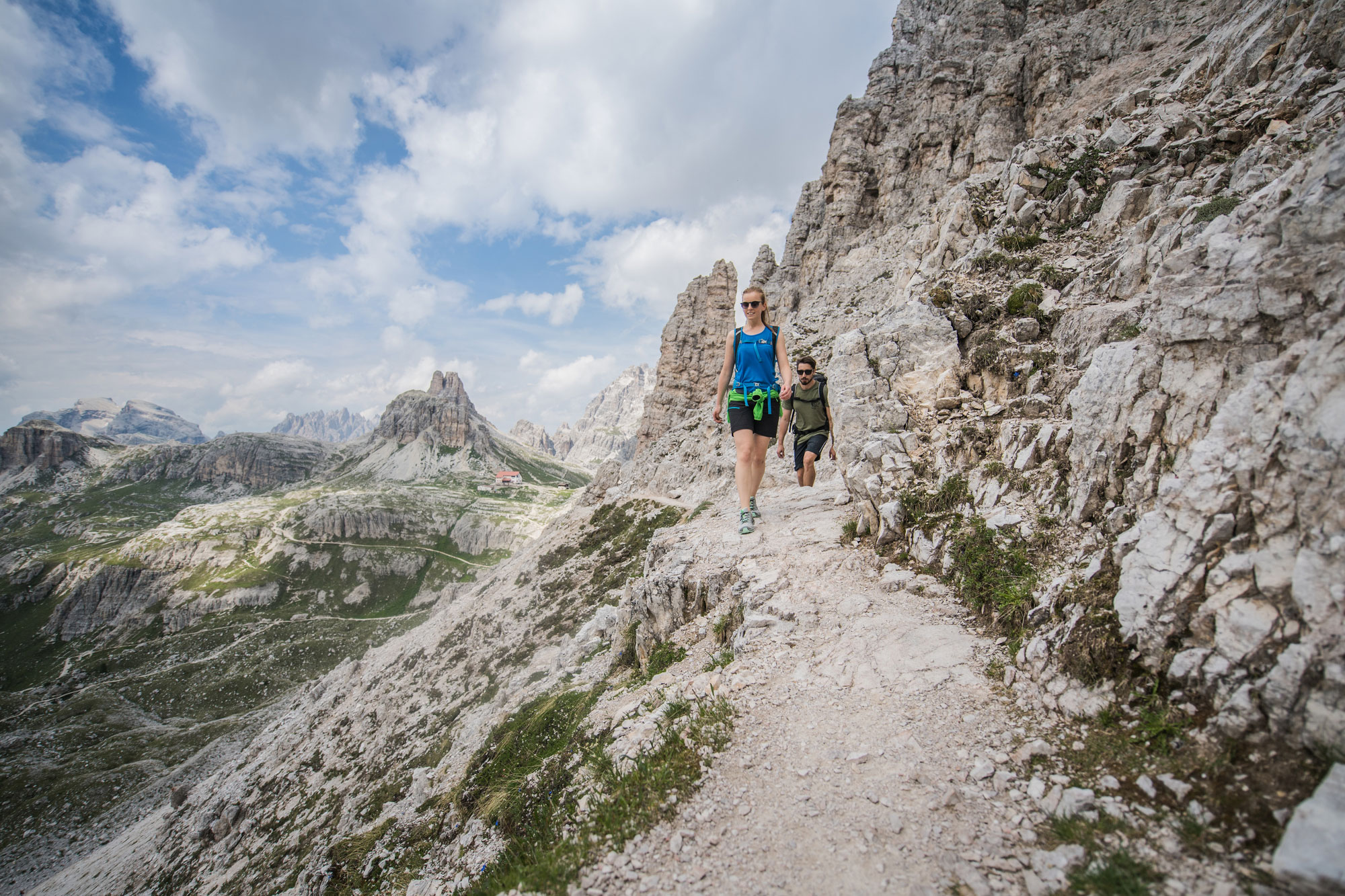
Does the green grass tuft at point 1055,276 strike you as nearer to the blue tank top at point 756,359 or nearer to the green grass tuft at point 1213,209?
the green grass tuft at point 1213,209

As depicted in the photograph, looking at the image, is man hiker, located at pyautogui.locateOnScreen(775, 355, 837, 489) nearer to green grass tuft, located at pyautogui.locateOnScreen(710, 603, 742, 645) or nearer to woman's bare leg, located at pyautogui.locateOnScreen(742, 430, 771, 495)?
woman's bare leg, located at pyautogui.locateOnScreen(742, 430, 771, 495)

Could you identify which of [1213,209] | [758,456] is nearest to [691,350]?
[758,456]

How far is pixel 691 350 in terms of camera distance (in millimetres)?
89125

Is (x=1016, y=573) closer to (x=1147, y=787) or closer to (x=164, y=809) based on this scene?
(x=1147, y=787)

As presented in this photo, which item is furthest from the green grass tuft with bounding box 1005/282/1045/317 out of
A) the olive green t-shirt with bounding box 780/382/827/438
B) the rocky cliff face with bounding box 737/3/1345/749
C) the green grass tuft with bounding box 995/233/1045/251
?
the olive green t-shirt with bounding box 780/382/827/438

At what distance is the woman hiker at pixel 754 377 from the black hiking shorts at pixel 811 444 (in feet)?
12.2

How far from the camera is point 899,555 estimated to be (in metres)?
9.99

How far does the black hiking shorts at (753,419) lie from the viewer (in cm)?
1151

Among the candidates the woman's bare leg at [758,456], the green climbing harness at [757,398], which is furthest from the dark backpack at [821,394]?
the green climbing harness at [757,398]

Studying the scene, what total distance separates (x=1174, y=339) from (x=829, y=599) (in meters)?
6.45

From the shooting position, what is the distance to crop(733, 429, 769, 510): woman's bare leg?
11.6 meters

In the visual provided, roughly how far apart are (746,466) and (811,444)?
4.02 meters

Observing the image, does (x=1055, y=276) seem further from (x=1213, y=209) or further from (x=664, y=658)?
(x=664, y=658)

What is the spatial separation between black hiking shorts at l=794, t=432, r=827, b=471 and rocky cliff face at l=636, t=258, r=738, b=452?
6703 cm
